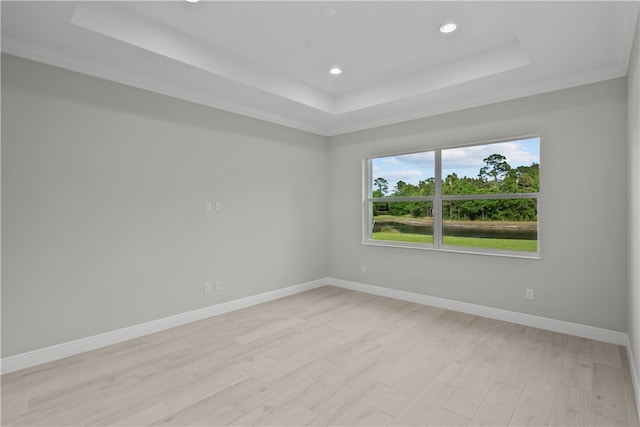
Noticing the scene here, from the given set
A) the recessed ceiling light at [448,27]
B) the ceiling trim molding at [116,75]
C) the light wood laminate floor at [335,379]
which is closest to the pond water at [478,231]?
the light wood laminate floor at [335,379]

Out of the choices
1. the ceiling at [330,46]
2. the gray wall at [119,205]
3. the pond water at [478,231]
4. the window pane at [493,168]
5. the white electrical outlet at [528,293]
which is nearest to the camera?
the ceiling at [330,46]

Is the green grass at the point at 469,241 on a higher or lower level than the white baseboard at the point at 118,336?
higher

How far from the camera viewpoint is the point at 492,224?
4090mm

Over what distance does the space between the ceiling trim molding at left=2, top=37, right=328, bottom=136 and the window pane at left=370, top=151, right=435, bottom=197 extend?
184 cm

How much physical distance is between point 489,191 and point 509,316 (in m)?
1.48

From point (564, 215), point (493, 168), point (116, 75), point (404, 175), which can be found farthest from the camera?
point (404, 175)

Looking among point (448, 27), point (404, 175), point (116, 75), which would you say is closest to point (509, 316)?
point (404, 175)

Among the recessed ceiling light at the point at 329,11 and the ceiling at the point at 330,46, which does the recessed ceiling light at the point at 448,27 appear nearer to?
the ceiling at the point at 330,46

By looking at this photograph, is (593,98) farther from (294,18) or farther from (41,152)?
(41,152)

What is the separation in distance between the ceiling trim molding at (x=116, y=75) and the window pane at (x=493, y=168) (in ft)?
8.39

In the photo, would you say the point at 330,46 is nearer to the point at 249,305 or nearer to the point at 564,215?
the point at 564,215

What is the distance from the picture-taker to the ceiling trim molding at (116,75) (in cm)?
266

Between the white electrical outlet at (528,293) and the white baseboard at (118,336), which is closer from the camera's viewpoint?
the white baseboard at (118,336)

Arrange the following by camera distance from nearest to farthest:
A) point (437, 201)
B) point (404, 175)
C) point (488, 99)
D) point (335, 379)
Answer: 1. point (335, 379)
2. point (488, 99)
3. point (437, 201)
4. point (404, 175)
